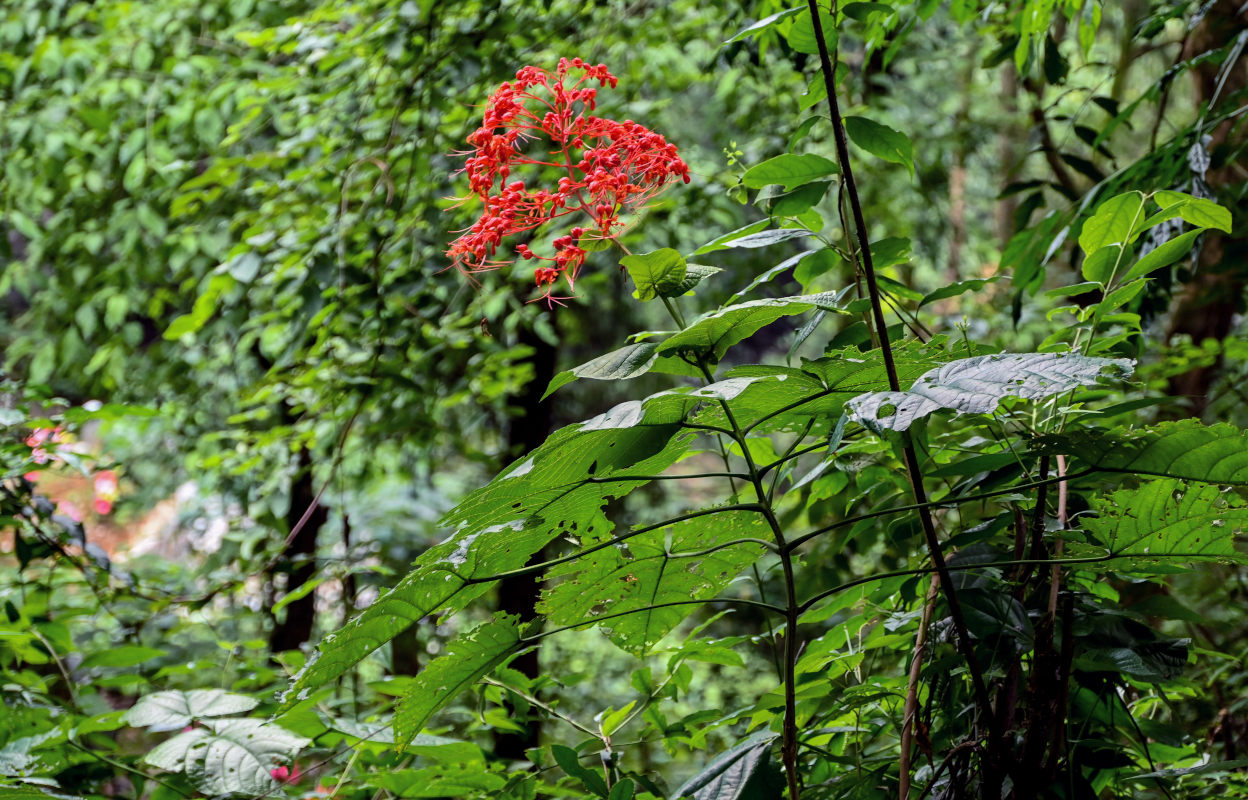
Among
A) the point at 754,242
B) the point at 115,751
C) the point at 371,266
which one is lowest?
the point at 115,751

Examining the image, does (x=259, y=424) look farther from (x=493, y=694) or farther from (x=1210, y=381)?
(x=1210, y=381)

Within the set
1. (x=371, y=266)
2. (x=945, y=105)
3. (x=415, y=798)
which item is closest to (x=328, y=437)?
(x=371, y=266)

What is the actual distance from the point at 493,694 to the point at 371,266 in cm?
130

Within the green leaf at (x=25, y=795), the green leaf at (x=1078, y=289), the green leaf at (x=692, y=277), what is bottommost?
the green leaf at (x=25, y=795)

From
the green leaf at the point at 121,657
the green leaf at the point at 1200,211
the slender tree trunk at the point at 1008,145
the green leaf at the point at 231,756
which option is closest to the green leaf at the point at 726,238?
the green leaf at the point at 1200,211

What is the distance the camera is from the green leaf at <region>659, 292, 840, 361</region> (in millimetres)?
612

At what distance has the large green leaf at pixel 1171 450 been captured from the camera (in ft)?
2.02

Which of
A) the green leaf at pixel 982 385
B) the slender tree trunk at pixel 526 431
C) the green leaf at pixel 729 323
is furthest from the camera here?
the slender tree trunk at pixel 526 431

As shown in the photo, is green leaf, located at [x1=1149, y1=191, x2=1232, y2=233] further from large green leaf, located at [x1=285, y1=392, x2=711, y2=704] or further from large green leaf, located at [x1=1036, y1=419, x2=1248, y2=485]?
large green leaf, located at [x1=285, y1=392, x2=711, y2=704]

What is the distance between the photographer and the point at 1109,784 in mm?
890

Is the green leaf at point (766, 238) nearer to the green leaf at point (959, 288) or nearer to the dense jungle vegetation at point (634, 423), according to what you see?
the dense jungle vegetation at point (634, 423)

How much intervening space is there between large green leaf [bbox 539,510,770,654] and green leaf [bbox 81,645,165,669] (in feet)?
2.62

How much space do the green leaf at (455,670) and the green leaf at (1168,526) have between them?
0.45m

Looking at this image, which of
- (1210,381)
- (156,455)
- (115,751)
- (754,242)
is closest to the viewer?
(754,242)
